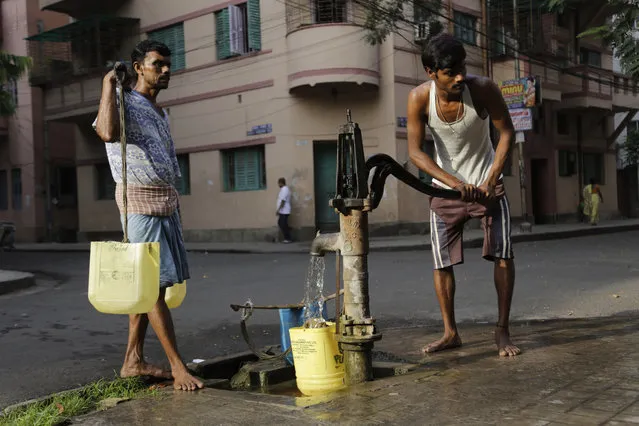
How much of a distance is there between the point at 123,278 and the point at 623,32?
8.86m

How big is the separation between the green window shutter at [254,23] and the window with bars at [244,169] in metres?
3.01

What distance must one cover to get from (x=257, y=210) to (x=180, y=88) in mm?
5168

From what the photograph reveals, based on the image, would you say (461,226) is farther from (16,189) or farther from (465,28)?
(16,189)

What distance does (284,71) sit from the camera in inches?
775

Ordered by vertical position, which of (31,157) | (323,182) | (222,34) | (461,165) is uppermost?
(222,34)

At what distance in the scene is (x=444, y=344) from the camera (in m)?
4.38

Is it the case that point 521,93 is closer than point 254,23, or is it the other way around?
point 521,93

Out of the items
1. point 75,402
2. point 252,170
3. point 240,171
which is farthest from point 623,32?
point 240,171

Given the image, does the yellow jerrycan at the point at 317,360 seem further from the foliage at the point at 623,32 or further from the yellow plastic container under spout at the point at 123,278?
the foliage at the point at 623,32

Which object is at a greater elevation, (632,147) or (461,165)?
(632,147)

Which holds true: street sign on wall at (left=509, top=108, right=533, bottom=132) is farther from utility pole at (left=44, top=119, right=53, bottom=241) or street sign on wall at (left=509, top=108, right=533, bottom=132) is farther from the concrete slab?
utility pole at (left=44, top=119, right=53, bottom=241)

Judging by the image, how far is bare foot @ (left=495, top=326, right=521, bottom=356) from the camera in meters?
4.05

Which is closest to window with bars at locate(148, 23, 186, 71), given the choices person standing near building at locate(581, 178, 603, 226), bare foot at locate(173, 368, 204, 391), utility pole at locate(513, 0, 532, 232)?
utility pole at locate(513, 0, 532, 232)

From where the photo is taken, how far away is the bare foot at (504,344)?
13.3 ft
